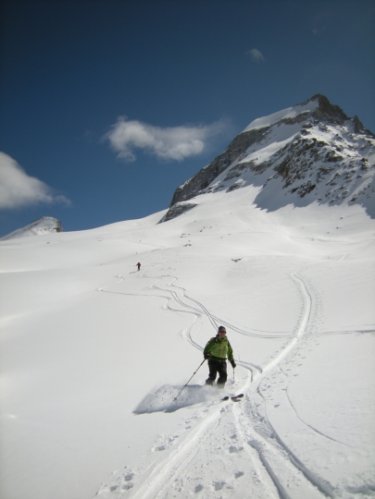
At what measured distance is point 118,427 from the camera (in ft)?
21.3

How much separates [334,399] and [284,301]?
10.8 metres

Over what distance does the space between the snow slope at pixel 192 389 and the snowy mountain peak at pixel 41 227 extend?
525ft

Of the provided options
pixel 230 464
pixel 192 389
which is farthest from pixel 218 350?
pixel 230 464

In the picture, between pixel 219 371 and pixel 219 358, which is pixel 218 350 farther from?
pixel 219 371

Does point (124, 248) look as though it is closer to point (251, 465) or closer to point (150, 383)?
point (150, 383)

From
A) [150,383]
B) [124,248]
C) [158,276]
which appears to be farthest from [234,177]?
[150,383]

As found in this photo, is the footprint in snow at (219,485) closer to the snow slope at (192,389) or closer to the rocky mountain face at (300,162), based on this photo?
the snow slope at (192,389)

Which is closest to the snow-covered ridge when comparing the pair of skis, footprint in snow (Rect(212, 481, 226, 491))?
the pair of skis

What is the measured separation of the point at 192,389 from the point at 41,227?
186911 mm

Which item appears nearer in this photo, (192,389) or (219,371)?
(192,389)

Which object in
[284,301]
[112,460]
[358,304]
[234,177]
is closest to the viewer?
[112,460]

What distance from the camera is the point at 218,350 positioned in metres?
8.38

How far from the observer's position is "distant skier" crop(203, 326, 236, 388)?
8.15m

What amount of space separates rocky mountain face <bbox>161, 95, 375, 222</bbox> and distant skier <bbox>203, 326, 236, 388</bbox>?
4595cm
